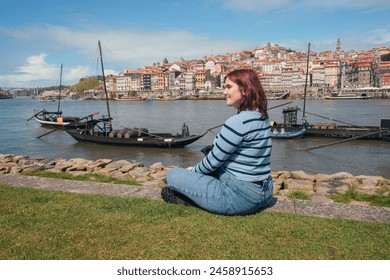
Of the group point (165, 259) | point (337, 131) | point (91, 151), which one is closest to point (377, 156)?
point (337, 131)

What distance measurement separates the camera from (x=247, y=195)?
3.65m

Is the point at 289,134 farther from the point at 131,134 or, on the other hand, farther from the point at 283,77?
the point at 283,77

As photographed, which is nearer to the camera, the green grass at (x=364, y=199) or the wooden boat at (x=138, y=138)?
the green grass at (x=364, y=199)

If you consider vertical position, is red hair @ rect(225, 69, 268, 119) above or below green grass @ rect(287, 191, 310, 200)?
above

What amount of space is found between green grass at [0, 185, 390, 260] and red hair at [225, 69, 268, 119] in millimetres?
1234

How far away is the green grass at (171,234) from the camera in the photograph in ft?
9.77

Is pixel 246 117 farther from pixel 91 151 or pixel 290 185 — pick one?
pixel 91 151

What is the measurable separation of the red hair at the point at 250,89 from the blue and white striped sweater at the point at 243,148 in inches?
3.4

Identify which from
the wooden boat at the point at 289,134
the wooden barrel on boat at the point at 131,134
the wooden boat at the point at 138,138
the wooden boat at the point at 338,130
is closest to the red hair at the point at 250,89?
the wooden boat at the point at 138,138

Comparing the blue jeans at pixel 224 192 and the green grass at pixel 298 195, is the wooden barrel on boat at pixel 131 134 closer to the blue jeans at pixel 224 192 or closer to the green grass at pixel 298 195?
the green grass at pixel 298 195

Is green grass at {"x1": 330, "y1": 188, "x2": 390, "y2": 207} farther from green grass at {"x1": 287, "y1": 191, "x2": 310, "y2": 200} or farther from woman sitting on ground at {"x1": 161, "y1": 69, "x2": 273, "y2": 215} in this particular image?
woman sitting on ground at {"x1": 161, "y1": 69, "x2": 273, "y2": 215}

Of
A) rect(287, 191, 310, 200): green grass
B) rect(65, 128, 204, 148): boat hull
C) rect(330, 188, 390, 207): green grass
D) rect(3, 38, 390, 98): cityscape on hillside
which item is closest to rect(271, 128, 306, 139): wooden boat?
rect(65, 128, 204, 148): boat hull

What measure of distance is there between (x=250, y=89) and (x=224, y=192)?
44.3 inches

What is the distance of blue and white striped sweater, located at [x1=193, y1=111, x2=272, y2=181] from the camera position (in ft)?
11.2
